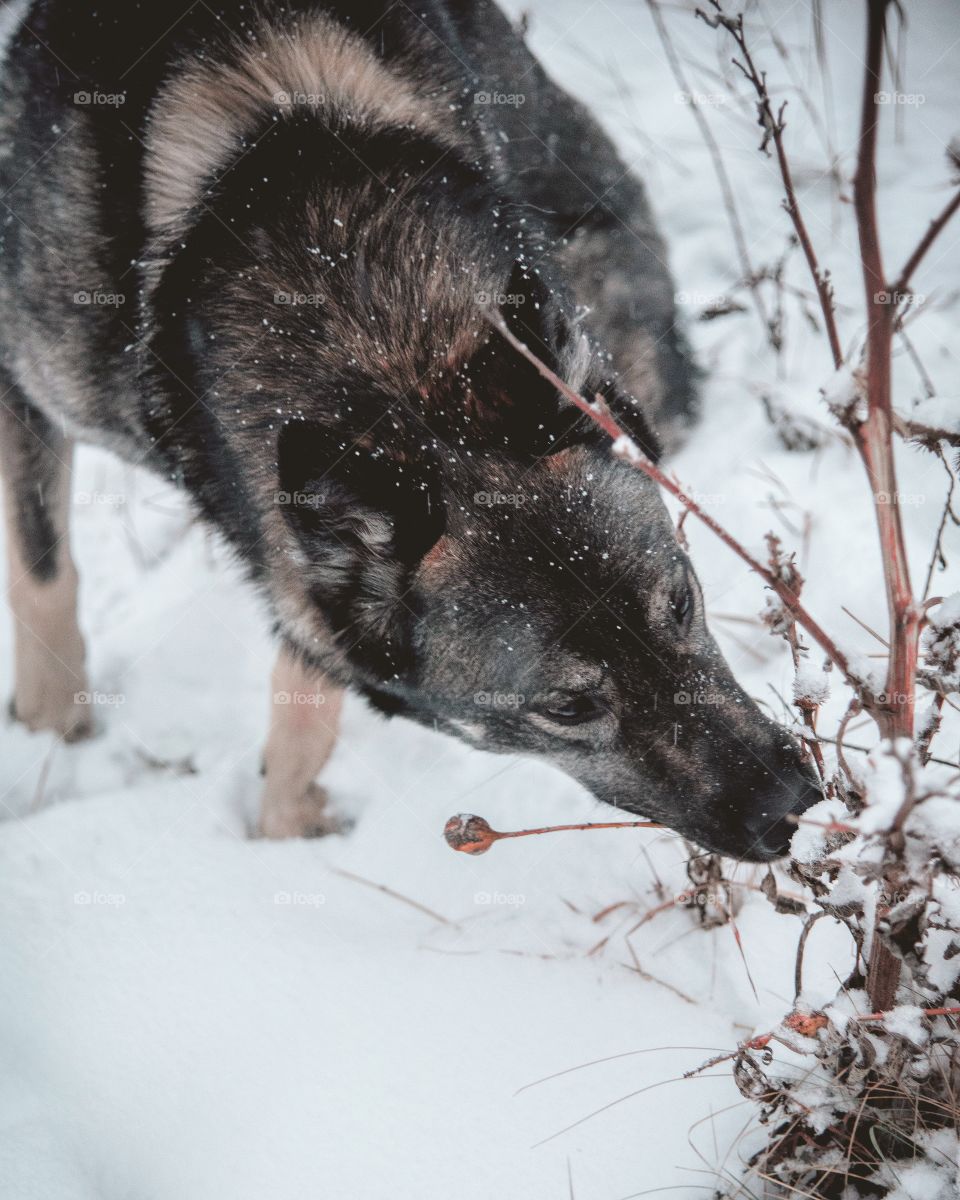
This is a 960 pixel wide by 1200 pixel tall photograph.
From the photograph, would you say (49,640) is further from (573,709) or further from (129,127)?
(573,709)

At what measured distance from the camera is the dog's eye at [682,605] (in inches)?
90.0

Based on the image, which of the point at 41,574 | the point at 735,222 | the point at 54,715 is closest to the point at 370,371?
the point at 41,574

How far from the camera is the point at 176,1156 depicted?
1998 millimetres

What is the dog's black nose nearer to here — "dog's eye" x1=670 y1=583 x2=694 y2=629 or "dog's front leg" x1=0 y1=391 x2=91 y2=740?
"dog's eye" x1=670 y1=583 x2=694 y2=629

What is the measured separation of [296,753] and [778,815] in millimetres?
1684

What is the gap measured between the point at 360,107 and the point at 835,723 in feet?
7.44

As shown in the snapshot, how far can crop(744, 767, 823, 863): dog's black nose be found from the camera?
86.9 inches

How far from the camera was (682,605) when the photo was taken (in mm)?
2318

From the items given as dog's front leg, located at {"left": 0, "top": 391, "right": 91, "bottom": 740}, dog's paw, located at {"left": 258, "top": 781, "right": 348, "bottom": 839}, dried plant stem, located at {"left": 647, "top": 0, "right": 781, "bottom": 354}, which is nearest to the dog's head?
dog's paw, located at {"left": 258, "top": 781, "right": 348, "bottom": 839}

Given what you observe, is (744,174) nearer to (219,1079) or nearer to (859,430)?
(859,430)

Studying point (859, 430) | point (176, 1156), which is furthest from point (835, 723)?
point (176, 1156)

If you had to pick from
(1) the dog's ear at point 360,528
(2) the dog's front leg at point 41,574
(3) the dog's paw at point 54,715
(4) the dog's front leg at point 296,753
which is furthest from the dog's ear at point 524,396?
(3) the dog's paw at point 54,715

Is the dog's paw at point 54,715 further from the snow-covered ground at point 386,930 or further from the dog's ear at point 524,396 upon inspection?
the dog's ear at point 524,396

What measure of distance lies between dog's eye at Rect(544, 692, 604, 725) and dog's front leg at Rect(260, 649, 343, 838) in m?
1.03
